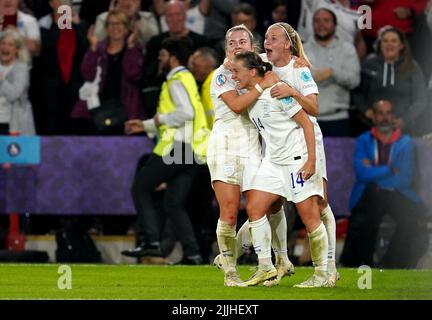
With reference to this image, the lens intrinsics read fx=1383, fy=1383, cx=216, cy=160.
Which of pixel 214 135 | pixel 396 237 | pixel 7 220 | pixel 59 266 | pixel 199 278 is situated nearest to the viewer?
pixel 214 135

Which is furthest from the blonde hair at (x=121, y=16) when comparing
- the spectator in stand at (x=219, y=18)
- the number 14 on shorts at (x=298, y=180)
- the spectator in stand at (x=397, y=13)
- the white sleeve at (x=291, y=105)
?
the number 14 on shorts at (x=298, y=180)

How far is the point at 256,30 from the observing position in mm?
17203

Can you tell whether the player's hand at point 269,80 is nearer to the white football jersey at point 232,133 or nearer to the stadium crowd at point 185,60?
the white football jersey at point 232,133

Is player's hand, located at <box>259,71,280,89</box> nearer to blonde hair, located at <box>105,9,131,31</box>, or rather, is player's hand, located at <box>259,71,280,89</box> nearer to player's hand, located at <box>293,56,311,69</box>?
player's hand, located at <box>293,56,311,69</box>

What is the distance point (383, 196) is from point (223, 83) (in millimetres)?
4397

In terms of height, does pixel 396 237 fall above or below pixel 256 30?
below

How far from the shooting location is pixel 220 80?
1216 centimetres

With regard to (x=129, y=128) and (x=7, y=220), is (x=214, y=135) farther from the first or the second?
(x=7, y=220)

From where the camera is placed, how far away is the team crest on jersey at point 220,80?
12.1m

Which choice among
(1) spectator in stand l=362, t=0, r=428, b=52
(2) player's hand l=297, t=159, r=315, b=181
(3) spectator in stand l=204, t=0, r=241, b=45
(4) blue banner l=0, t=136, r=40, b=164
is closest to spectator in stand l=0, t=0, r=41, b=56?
(4) blue banner l=0, t=136, r=40, b=164

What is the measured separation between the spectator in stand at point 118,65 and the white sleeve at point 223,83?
4562 millimetres

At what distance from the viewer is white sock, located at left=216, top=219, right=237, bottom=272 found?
40.1ft

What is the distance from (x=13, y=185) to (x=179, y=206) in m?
2.11
